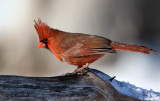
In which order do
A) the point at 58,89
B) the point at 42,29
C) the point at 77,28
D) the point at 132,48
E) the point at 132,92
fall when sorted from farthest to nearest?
the point at 77,28 → the point at 42,29 → the point at 132,48 → the point at 132,92 → the point at 58,89

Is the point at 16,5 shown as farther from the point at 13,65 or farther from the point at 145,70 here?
the point at 145,70

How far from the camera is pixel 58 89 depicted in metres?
1.80

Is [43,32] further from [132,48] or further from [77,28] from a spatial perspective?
[77,28]

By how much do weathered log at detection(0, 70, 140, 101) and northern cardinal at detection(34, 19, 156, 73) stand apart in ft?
1.07

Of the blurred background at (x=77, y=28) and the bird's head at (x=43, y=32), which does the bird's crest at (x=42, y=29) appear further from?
the blurred background at (x=77, y=28)

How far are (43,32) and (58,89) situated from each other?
2.72ft

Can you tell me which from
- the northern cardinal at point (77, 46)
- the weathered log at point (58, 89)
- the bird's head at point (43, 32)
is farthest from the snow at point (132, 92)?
the bird's head at point (43, 32)

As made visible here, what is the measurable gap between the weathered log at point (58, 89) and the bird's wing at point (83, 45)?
14.8 inches

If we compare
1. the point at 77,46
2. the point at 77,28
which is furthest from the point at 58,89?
the point at 77,28

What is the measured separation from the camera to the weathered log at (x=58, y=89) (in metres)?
1.68

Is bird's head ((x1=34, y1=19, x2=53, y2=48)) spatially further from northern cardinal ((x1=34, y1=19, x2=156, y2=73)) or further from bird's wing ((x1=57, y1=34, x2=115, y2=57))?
bird's wing ((x1=57, y1=34, x2=115, y2=57))

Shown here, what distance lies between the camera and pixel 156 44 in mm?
3949

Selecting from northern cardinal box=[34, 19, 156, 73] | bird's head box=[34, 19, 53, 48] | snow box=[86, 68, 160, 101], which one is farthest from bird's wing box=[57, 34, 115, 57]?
snow box=[86, 68, 160, 101]

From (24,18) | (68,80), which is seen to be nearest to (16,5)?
(24,18)
